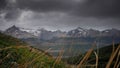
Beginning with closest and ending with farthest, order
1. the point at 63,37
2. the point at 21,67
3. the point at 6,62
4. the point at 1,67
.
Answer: the point at 21,67 < the point at 63,37 < the point at 1,67 < the point at 6,62

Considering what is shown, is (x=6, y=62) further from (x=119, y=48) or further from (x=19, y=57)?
(x=119, y=48)

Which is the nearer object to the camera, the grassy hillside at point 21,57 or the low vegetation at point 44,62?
the low vegetation at point 44,62

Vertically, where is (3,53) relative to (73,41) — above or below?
below

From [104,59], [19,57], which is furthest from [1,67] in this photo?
[104,59]

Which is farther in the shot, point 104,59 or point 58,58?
point 104,59

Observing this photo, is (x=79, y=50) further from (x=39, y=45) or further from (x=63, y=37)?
(x=63, y=37)

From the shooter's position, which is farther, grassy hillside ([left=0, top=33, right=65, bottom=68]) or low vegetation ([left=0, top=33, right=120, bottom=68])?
grassy hillside ([left=0, top=33, right=65, bottom=68])

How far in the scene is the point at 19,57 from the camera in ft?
24.8

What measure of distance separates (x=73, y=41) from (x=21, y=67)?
870 mm

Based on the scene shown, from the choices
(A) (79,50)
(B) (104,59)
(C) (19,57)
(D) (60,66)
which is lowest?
(B) (104,59)

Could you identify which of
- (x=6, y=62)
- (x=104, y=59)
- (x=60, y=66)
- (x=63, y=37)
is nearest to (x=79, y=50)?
(x=63, y=37)

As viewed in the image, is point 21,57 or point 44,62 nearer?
point 44,62

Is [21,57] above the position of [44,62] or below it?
below

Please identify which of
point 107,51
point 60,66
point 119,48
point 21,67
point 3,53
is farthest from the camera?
point 107,51
